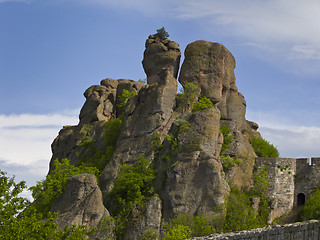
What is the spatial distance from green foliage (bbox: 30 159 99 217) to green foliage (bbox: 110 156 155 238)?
16.9 ft

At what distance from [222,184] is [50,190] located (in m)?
17.5

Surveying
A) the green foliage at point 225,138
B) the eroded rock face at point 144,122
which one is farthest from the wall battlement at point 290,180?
the eroded rock face at point 144,122

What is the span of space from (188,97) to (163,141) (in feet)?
21.3

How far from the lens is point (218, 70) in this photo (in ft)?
255

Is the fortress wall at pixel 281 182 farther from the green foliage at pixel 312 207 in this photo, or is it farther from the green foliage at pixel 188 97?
the green foliage at pixel 188 97

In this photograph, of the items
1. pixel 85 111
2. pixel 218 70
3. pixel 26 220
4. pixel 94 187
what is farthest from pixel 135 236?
pixel 85 111

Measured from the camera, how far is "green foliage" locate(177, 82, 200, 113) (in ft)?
241

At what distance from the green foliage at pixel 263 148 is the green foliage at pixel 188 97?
8810 millimetres

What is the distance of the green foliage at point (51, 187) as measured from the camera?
2623 inches

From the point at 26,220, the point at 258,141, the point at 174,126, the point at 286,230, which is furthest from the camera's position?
the point at 258,141

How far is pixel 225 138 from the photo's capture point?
235 feet

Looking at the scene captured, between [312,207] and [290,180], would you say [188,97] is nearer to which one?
[290,180]

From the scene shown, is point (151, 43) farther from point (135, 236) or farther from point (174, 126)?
point (135, 236)

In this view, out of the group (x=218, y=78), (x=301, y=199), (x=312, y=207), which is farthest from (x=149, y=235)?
(x=218, y=78)
